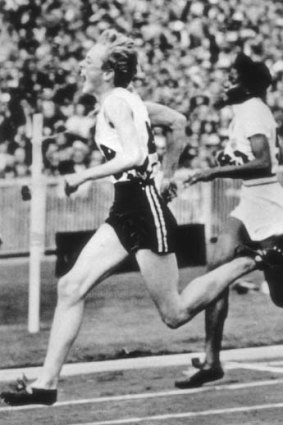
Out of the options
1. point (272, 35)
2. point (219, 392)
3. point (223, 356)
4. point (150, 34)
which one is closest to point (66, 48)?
point (150, 34)

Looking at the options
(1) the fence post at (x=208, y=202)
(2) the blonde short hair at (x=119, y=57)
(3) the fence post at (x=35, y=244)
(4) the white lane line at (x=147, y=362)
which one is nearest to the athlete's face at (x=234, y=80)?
(2) the blonde short hair at (x=119, y=57)

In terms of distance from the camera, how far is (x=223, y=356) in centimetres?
1094

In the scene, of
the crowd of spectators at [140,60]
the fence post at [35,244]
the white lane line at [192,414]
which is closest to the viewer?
the white lane line at [192,414]

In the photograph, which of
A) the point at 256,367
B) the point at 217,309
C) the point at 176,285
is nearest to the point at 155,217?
the point at 176,285

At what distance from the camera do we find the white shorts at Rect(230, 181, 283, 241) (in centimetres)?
975

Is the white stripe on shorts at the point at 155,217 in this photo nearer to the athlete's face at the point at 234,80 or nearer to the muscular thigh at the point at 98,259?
the muscular thigh at the point at 98,259

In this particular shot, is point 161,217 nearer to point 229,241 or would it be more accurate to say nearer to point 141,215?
point 141,215

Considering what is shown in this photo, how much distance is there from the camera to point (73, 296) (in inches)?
322

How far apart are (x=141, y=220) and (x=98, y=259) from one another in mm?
332

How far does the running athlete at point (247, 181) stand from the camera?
373 inches

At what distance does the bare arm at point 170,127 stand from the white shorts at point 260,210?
849mm

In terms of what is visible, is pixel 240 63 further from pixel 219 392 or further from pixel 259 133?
pixel 219 392

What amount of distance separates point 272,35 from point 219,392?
12.3 meters

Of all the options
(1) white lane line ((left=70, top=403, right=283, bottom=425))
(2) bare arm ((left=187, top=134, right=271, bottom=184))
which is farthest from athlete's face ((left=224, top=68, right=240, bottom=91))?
(1) white lane line ((left=70, top=403, right=283, bottom=425))
